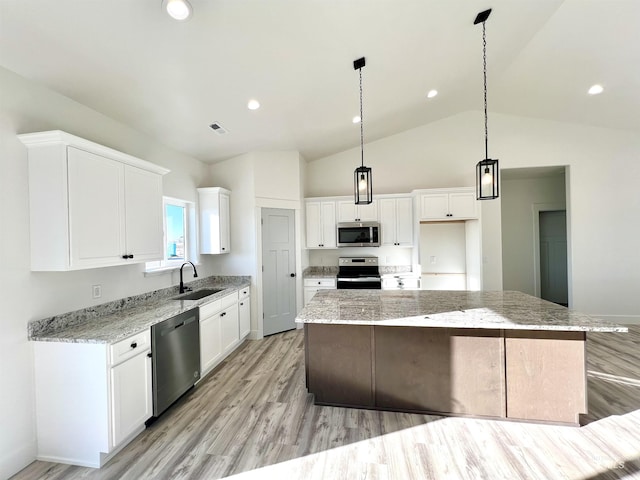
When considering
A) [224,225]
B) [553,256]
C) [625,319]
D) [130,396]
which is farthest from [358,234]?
A: [625,319]

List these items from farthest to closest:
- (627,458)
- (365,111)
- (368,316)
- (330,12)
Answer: (365,111)
(368,316)
(330,12)
(627,458)

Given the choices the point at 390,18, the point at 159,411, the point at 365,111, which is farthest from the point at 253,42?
the point at 159,411

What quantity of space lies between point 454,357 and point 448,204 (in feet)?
9.30

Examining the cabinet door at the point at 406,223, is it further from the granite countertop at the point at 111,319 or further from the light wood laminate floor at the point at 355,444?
the granite countertop at the point at 111,319

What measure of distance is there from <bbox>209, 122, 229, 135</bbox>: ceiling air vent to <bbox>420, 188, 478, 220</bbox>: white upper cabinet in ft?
10.2

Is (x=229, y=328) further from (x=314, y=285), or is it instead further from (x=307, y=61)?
(x=307, y=61)

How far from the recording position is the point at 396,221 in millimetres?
4770

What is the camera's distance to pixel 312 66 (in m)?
2.59

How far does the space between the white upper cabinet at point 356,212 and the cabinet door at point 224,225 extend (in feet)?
6.19

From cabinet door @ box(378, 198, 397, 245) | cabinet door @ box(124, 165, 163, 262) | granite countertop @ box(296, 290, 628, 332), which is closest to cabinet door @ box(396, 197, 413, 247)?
cabinet door @ box(378, 198, 397, 245)

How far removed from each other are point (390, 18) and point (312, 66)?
75 centimetres

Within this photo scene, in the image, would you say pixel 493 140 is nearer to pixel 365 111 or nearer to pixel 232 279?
pixel 365 111

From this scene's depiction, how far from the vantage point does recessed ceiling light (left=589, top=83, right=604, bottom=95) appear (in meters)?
3.57

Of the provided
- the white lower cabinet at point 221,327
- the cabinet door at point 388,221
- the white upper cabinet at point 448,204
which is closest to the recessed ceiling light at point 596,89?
the white upper cabinet at point 448,204
